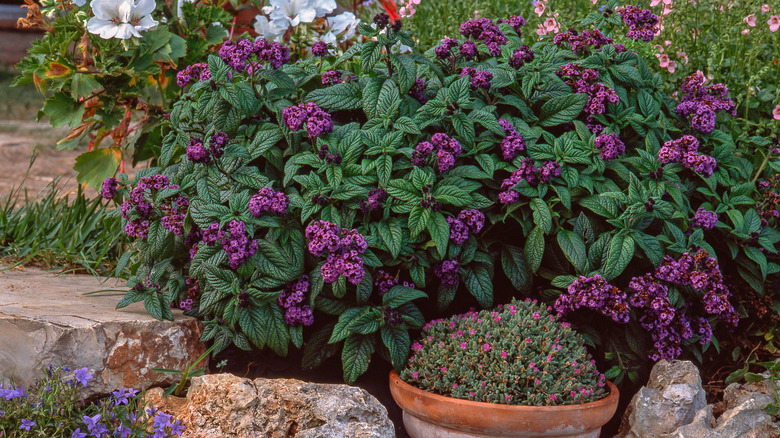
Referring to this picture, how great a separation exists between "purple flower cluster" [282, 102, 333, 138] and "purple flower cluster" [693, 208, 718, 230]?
4.16 feet

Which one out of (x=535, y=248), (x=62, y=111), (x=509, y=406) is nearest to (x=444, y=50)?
(x=535, y=248)

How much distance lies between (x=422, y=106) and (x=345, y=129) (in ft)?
0.92

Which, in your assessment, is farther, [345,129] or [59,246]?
[59,246]

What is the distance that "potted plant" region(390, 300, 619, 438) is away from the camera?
195 cm

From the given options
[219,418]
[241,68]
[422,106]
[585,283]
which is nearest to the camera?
[219,418]

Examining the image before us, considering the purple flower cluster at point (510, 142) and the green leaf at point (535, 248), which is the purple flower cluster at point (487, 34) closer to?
the purple flower cluster at point (510, 142)

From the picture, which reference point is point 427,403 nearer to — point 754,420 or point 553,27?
point 754,420

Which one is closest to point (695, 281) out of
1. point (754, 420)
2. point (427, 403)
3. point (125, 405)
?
point (754, 420)

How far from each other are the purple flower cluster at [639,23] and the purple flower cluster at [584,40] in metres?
0.10

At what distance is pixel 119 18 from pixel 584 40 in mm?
1853

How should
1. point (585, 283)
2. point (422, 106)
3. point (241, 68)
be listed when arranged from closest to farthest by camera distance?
point (585, 283)
point (241, 68)
point (422, 106)

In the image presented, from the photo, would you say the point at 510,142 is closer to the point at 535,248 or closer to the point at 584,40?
the point at 535,248

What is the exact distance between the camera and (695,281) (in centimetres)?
213

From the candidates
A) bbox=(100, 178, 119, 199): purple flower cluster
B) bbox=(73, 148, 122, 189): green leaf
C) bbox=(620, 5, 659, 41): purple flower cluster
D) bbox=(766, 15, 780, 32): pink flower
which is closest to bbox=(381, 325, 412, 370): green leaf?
bbox=(100, 178, 119, 199): purple flower cluster
